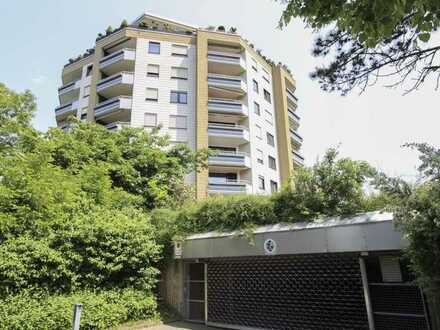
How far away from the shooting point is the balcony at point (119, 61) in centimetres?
2628

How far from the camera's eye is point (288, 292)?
866cm

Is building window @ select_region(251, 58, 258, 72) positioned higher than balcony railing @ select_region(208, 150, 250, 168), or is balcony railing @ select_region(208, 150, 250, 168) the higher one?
building window @ select_region(251, 58, 258, 72)

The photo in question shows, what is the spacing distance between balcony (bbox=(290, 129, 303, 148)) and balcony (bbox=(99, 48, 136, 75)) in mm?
16457

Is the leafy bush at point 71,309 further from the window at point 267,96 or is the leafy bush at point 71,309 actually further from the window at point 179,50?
the window at point 267,96

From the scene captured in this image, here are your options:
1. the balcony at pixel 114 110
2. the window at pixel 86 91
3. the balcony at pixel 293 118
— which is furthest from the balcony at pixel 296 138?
the window at pixel 86 91

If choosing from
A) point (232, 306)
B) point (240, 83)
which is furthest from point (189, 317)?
point (240, 83)

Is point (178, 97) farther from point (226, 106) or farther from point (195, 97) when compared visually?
point (226, 106)

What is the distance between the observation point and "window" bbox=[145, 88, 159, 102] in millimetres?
25422

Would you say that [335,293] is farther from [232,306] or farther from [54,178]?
[54,178]

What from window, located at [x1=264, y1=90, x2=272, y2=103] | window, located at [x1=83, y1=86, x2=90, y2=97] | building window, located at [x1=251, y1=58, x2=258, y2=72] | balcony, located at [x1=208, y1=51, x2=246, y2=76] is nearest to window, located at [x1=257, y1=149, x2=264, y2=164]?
window, located at [x1=264, y1=90, x2=272, y2=103]

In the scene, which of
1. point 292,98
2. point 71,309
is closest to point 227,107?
point 292,98

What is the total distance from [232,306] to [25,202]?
7386 millimetres

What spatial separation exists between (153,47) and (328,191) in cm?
2361

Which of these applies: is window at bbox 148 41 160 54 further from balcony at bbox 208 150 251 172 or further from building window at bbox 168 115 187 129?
balcony at bbox 208 150 251 172
